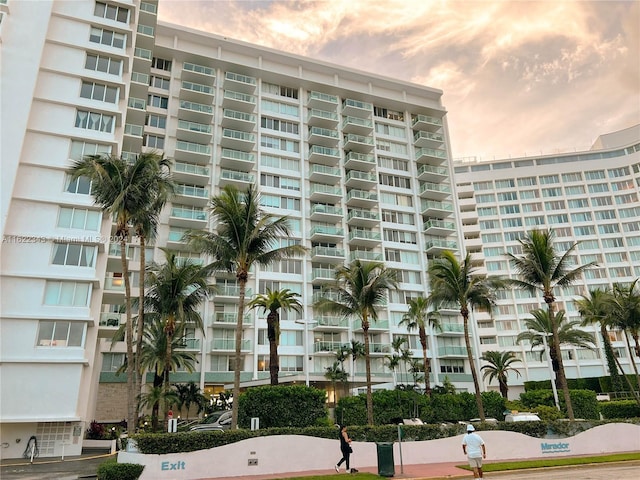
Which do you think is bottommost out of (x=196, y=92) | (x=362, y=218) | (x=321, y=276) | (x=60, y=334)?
(x=60, y=334)

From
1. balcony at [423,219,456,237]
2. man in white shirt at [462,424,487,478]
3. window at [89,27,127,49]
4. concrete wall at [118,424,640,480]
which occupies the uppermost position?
window at [89,27,127,49]

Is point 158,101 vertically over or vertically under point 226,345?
over

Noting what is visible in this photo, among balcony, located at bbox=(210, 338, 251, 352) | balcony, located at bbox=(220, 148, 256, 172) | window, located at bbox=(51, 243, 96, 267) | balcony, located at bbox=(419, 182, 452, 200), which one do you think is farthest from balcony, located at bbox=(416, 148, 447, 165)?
window, located at bbox=(51, 243, 96, 267)

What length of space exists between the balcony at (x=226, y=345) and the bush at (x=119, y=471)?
90.9ft

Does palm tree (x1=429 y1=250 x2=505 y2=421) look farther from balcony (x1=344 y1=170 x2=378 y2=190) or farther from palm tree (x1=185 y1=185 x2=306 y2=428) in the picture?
balcony (x1=344 y1=170 x2=378 y2=190)

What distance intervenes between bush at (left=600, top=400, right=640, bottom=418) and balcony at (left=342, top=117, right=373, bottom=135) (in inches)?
1576

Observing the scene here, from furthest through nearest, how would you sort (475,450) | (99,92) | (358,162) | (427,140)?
(427,140) < (358,162) < (99,92) < (475,450)

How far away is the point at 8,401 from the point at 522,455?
97.7ft

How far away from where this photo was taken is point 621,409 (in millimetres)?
38062

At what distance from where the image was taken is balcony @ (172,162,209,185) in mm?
48531

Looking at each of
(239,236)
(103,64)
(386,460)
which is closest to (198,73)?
(103,64)

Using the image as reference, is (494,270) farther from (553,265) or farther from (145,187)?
(145,187)

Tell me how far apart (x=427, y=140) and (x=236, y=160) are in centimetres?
2732

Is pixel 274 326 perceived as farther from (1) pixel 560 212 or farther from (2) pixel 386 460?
(1) pixel 560 212
